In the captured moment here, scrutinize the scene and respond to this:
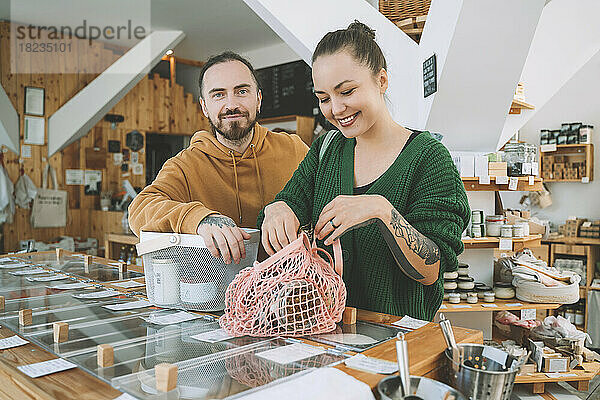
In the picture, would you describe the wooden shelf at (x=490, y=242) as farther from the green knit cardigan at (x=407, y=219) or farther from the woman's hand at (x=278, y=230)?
the woman's hand at (x=278, y=230)

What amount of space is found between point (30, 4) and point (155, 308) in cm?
496

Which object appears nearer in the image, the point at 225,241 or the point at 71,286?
the point at 225,241

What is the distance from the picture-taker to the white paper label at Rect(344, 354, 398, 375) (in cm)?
80

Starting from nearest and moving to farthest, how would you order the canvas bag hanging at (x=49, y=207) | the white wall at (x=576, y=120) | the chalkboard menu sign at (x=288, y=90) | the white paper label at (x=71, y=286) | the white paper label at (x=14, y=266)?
the white paper label at (x=71, y=286)
the white paper label at (x=14, y=266)
the white wall at (x=576, y=120)
the canvas bag hanging at (x=49, y=207)
the chalkboard menu sign at (x=288, y=90)

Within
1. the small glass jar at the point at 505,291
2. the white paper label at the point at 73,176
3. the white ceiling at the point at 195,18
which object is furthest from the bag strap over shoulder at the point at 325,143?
the white paper label at the point at 73,176

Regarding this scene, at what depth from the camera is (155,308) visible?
122 cm

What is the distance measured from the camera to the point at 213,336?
0.98 metres

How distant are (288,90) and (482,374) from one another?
5.64 metres

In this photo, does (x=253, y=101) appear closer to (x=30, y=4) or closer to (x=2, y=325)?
(x=2, y=325)

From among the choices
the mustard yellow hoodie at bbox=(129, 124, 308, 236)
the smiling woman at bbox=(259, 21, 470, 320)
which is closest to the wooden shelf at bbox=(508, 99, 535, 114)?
the mustard yellow hoodie at bbox=(129, 124, 308, 236)

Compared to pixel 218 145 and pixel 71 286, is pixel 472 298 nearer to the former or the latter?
pixel 218 145

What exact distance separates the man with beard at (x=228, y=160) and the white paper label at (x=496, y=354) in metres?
0.87

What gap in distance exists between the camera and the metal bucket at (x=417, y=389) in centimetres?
70

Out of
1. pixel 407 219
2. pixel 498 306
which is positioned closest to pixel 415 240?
pixel 407 219
